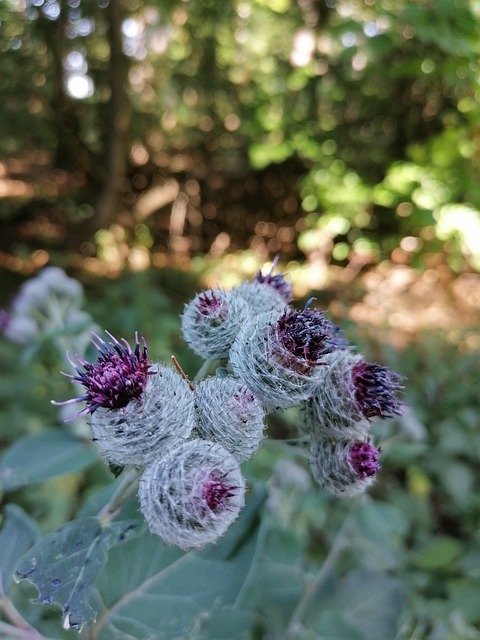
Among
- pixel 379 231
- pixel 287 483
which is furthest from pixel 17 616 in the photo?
pixel 379 231

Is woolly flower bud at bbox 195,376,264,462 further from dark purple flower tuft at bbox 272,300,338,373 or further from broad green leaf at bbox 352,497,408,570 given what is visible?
broad green leaf at bbox 352,497,408,570

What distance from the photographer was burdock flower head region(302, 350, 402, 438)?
0.93 metres

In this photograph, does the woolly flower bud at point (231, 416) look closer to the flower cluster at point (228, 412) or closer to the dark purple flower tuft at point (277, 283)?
the flower cluster at point (228, 412)

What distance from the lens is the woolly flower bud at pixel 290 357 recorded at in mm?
899

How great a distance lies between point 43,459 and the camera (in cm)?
144

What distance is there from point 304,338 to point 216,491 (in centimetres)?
27

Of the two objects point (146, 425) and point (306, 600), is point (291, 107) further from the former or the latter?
point (146, 425)

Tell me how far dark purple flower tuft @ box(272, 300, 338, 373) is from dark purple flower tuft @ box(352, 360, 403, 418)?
0.08 metres

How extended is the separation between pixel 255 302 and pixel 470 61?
301 cm

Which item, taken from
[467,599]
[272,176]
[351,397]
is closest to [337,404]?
[351,397]

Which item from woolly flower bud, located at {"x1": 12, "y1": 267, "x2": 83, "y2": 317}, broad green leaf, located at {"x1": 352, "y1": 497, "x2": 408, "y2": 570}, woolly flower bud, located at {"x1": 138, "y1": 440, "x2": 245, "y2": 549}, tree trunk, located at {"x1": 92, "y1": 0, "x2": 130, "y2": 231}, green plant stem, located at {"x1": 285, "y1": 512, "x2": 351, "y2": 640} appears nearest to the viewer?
woolly flower bud, located at {"x1": 138, "y1": 440, "x2": 245, "y2": 549}

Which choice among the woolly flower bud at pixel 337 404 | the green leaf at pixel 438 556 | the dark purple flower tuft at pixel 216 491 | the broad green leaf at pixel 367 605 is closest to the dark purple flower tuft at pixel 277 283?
the woolly flower bud at pixel 337 404

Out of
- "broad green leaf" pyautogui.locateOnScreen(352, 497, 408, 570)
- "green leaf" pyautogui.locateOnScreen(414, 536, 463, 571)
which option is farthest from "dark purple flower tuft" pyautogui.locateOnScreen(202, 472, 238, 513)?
"green leaf" pyautogui.locateOnScreen(414, 536, 463, 571)

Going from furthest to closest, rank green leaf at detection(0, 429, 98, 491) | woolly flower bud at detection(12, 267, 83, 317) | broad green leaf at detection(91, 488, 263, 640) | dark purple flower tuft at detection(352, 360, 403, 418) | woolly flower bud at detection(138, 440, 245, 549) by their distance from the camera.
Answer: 1. woolly flower bud at detection(12, 267, 83, 317)
2. green leaf at detection(0, 429, 98, 491)
3. broad green leaf at detection(91, 488, 263, 640)
4. dark purple flower tuft at detection(352, 360, 403, 418)
5. woolly flower bud at detection(138, 440, 245, 549)
